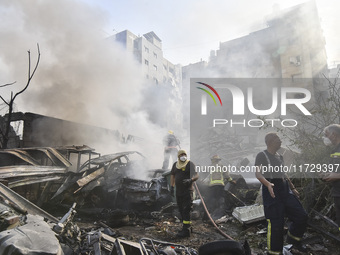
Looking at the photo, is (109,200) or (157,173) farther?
(157,173)

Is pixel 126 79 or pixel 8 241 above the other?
pixel 126 79

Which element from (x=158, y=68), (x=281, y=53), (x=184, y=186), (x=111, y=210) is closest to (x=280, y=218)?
(x=184, y=186)

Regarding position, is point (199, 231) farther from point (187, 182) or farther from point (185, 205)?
→ point (187, 182)

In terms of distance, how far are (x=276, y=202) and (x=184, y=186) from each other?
1965 mm

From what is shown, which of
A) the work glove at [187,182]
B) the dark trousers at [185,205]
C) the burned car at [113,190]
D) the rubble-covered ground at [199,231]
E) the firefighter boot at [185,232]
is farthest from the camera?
the burned car at [113,190]

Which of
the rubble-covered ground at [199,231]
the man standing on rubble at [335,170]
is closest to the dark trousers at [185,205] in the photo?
the rubble-covered ground at [199,231]

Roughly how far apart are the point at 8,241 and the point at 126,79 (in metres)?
18.4

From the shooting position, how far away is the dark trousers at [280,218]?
2801mm

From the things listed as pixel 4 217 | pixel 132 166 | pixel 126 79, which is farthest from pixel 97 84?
pixel 4 217

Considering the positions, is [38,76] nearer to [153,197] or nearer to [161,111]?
[153,197]

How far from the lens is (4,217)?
7.55ft

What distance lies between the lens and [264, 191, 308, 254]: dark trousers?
280 cm

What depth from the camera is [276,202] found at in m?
2.91

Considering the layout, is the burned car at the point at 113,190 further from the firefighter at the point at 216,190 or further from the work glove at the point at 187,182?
the work glove at the point at 187,182
